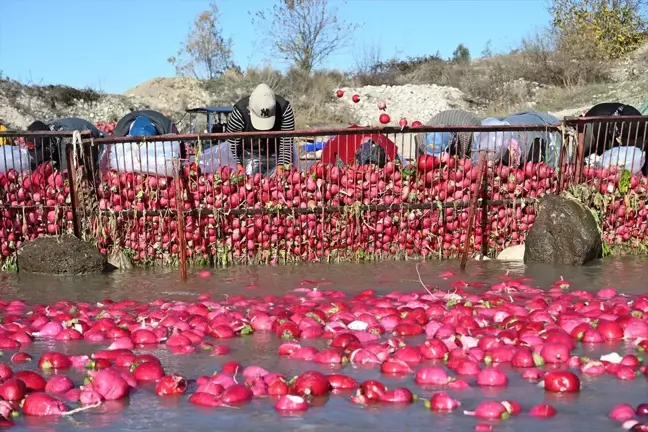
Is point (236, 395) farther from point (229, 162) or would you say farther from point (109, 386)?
point (229, 162)

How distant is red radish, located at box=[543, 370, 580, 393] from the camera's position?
14.4ft

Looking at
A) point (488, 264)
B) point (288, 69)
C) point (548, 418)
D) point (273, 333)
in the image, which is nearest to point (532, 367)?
A: point (548, 418)

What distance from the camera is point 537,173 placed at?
926 centimetres

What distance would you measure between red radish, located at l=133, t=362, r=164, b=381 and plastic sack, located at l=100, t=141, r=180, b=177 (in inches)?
166

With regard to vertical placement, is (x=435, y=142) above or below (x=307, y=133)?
below

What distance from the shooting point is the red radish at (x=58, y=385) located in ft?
14.7

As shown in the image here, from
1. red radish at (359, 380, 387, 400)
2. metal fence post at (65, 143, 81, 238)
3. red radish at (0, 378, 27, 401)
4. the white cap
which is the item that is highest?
the white cap

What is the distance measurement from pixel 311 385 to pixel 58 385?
4.41 feet

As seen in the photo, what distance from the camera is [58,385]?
14.7ft

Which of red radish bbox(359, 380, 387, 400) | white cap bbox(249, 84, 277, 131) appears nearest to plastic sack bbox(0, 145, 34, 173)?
white cap bbox(249, 84, 277, 131)

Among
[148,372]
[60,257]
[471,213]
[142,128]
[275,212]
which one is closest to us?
[148,372]

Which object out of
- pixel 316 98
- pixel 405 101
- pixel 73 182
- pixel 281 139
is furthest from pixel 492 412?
pixel 405 101

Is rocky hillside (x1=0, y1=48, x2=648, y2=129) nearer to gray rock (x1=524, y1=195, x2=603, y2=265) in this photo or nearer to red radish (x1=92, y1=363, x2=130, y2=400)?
gray rock (x1=524, y1=195, x2=603, y2=265)

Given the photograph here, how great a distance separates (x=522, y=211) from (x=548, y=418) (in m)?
5.48
